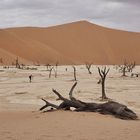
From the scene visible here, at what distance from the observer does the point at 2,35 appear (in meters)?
121

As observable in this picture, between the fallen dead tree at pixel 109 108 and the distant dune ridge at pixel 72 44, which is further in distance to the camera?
the distant dune ridge at pixel 72 44

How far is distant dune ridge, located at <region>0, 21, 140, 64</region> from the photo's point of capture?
116 m

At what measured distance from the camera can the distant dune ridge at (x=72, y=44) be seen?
116 m

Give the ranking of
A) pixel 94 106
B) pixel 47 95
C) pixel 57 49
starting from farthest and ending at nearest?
pixel 57 49 < pixel 47 95 < pixel 94 106

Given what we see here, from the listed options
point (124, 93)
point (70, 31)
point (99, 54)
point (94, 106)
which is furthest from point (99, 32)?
point (94, 106)

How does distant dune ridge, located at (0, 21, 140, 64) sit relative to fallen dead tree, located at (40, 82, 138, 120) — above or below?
above

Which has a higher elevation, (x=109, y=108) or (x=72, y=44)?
(x=72, y=44)

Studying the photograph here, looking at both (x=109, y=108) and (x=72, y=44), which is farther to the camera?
(x=72, y=44)

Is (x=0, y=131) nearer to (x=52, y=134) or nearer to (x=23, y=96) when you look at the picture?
(x=52, y=134)

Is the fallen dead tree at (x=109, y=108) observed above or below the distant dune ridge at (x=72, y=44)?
below

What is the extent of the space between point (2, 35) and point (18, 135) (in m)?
113

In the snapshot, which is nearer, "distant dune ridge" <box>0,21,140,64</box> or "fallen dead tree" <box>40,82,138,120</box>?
"fallen dead tree" <box>40,82,138,120</box>

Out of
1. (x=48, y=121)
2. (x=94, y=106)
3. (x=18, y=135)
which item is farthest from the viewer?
(x=94, y=106)

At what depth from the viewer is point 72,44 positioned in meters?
136
